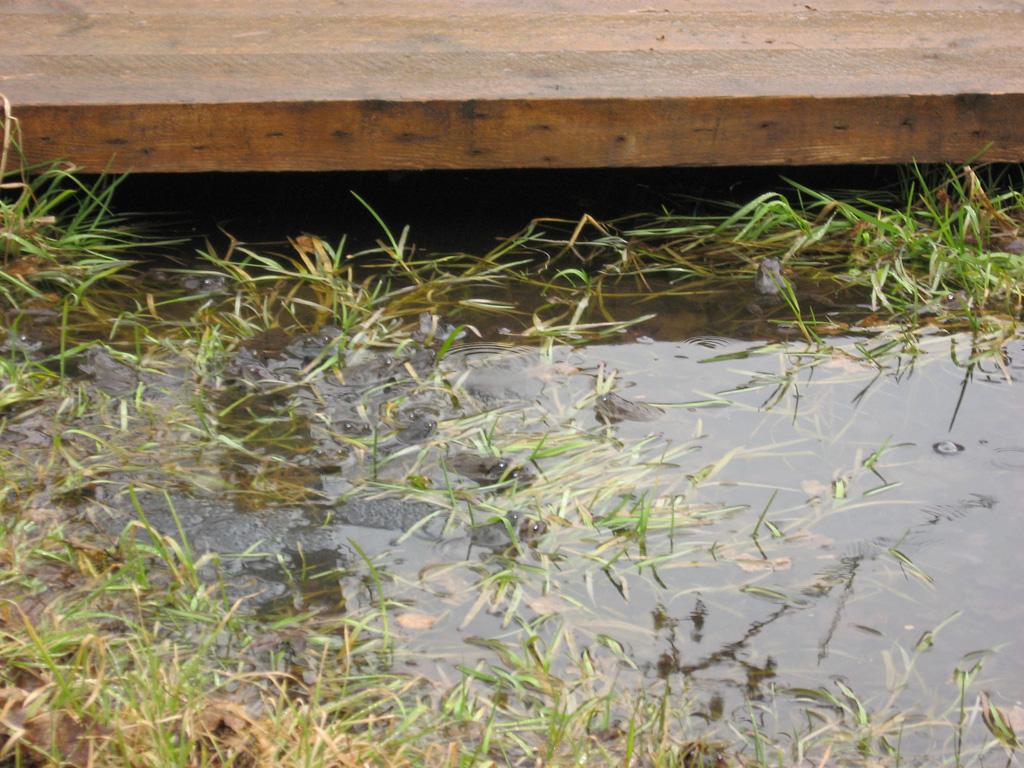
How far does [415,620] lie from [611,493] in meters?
0.55

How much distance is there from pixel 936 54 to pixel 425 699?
8.89 ft

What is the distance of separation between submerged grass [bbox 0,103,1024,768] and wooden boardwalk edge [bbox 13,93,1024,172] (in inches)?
7.3

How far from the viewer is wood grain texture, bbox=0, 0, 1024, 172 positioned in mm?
3283

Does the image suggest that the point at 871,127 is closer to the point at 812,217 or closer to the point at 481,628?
the point at 812,217

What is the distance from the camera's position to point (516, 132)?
11.0 feet

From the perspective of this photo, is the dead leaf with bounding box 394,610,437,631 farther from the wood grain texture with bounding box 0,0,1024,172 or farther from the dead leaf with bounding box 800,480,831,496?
the wood grain texture with bounding box 0,0,1024,172

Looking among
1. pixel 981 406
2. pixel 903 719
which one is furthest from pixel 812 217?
pixel 903 719

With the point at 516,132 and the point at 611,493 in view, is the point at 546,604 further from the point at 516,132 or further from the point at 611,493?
the point at 516,132

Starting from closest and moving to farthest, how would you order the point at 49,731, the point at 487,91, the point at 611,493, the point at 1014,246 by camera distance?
the point at 49,731 → the point at 611,493 → the point at 487,91 → the point at 1014,246

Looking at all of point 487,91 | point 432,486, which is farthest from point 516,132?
point 432,486

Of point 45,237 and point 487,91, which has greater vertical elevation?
point 487,91

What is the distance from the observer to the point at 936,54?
3.68m

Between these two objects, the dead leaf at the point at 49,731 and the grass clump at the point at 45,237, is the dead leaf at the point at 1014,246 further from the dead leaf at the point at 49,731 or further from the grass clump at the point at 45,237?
the dead leaf at the point at 49,731

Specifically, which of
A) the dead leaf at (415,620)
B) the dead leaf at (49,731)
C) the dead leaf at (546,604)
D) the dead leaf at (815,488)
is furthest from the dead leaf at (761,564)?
the dead leaf at (49,731)
